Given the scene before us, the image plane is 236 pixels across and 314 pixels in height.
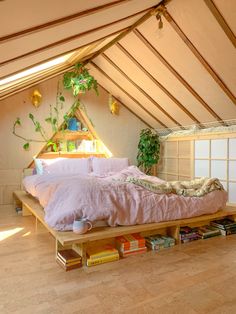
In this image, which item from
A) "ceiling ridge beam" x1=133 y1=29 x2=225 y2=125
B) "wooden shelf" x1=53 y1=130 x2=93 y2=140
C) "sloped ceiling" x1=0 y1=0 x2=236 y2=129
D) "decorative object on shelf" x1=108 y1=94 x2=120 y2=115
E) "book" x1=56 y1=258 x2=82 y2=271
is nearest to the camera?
"sloped ceiling" x1=0 y1=0 x2=236 y2=129

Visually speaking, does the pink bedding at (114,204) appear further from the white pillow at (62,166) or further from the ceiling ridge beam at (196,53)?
the ceiling ridge beam at (196,53)

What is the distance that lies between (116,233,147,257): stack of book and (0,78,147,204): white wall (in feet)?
9.09

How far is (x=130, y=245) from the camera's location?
2.43 metres

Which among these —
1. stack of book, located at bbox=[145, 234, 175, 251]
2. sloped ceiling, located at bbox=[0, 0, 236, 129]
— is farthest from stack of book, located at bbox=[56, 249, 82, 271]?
sloped ceiling, located at bbox=[0, 0, 236, 129]

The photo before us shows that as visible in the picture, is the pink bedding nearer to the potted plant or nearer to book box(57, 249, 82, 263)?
book box(57, 249, 82, 263)

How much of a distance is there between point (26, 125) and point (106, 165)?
63.6 inches

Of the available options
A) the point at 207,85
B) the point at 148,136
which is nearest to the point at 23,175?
the point at 148,136

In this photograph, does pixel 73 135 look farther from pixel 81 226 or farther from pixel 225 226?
pixel 225 226

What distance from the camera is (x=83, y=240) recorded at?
2154mm

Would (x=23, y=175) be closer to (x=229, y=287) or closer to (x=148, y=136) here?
(x=148, y=136)

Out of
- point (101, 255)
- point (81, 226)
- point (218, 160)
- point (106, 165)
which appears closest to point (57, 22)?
point (81, 226)

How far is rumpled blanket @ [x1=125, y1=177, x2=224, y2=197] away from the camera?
2752mm

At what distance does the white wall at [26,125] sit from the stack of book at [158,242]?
9.43ft

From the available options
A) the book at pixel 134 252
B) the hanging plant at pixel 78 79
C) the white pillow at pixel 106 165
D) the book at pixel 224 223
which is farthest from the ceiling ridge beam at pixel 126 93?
the book at pixel 134 252
